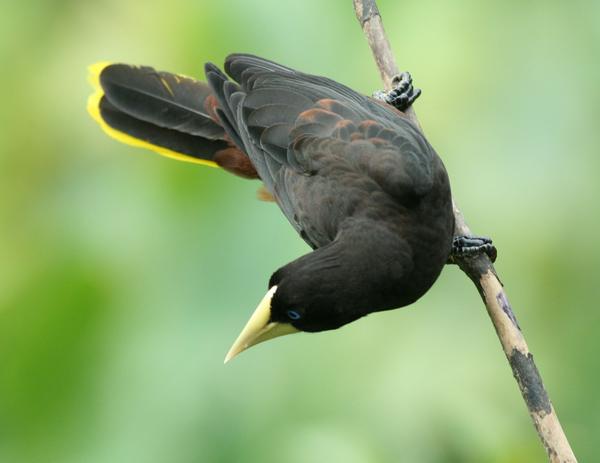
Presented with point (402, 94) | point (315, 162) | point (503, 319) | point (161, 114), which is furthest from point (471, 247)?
point (161, 114)

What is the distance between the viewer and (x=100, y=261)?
10.9 ft

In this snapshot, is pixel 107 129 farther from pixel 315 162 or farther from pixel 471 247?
pixel 471 247

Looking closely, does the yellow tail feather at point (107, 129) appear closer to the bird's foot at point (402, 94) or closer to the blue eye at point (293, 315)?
the bird's foot at point (402, 94)

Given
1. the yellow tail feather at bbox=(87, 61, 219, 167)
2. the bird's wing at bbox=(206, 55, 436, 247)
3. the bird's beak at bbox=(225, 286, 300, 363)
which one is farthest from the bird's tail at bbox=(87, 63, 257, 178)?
the bird's beak at bbox=(225, 286, 300, 363)

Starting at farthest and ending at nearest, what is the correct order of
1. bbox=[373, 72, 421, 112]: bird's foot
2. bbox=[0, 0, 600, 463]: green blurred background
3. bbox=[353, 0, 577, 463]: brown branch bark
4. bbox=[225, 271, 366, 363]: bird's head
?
bbox=[373, 72, 421, 112]: bird's foot < bbox=[0, 0, 600, 463]: green blurred background < bbox=[225, 271, 366, 363]: bird's head < bbox=[353, 0, 577, 463]: brown branch bark

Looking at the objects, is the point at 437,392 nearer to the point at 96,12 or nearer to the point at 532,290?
the point at 532,290

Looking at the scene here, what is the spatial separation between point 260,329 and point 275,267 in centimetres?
45

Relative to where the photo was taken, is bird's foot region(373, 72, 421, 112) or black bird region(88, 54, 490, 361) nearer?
black bird region(88, 54, 490, 361)

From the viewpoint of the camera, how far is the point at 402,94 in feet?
11.9

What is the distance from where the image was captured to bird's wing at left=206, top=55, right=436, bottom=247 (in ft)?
10.4

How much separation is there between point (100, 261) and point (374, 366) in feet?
3.05

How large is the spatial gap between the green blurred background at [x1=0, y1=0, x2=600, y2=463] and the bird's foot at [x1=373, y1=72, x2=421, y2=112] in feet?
0.17

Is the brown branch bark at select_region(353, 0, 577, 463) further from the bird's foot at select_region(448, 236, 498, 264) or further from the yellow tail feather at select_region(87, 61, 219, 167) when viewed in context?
the yellow tail feather at select_region(87, 61, 219, 167)

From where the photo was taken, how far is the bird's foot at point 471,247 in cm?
324
